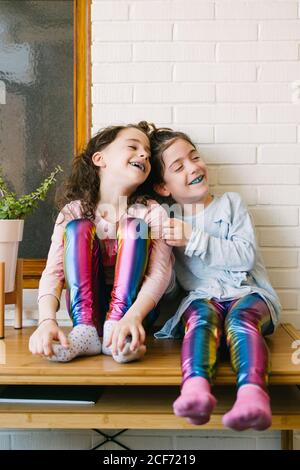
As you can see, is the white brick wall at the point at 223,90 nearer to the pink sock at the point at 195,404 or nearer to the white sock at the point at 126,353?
the white sock at the point at 126,353

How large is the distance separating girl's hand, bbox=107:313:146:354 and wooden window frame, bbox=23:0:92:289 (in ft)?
2.14

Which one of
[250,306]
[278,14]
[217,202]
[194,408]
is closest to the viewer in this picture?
[194,408]

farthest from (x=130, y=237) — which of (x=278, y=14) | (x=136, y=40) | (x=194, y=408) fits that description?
(x=278, y=14)

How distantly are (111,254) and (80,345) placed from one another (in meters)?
0.36

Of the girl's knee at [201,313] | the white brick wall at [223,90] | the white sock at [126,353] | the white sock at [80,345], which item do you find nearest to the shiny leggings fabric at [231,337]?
the girl's knee at [201,313]

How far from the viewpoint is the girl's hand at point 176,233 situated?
1535 mm

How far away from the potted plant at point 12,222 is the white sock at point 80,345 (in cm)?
41

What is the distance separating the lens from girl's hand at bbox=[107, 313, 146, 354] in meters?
1.29

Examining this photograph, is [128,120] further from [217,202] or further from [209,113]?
[217,202]

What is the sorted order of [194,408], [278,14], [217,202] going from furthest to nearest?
[278,14] → [217,202] → [194,408]

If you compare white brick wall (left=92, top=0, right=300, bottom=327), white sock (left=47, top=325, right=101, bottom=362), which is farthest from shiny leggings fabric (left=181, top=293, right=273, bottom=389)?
white brick wall (left=92, top=0, right=300, bottom=327)

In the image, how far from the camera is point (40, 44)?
1.89 meters

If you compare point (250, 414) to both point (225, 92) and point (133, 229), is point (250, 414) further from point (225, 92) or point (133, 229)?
point (225, 92)

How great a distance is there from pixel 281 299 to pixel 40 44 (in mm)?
1232
